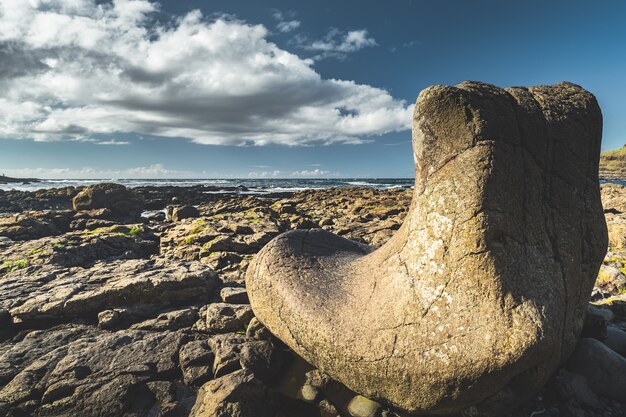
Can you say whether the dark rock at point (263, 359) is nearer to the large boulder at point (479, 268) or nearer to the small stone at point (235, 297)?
the large boulder at point (479, 268)

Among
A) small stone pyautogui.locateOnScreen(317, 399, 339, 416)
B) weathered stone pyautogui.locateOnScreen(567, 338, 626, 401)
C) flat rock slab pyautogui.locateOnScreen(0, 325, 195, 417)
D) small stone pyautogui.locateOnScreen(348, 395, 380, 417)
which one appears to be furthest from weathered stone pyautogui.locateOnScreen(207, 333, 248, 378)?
weathered stone pyautogui.locateOnScreen(567, 338, 626, 401)

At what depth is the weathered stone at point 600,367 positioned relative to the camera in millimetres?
4867

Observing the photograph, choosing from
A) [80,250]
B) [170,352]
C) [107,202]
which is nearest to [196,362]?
[170,352]

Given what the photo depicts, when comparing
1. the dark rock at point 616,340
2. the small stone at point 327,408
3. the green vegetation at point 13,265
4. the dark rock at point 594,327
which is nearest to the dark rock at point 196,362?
the small stone at point 327,408

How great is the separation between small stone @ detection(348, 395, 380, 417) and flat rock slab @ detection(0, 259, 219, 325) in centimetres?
494

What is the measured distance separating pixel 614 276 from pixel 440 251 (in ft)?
23.4

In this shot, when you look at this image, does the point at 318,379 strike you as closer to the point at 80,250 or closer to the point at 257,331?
the point at 257,331

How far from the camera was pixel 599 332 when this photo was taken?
233 inches

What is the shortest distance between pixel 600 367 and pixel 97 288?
10.2 m

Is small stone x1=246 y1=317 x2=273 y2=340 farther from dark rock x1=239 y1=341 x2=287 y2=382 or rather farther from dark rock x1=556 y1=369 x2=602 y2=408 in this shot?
dark rock x1=556 y1=369 x2=602 y2=408

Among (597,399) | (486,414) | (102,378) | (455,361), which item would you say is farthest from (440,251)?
(102,378)

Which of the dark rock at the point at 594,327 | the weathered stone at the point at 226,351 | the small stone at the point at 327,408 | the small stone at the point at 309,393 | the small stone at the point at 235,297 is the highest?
the dark rock at the point at 594,327

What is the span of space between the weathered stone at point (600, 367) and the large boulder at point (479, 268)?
25cm

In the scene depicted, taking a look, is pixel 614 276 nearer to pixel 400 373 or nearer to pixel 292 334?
pixel 400 373
